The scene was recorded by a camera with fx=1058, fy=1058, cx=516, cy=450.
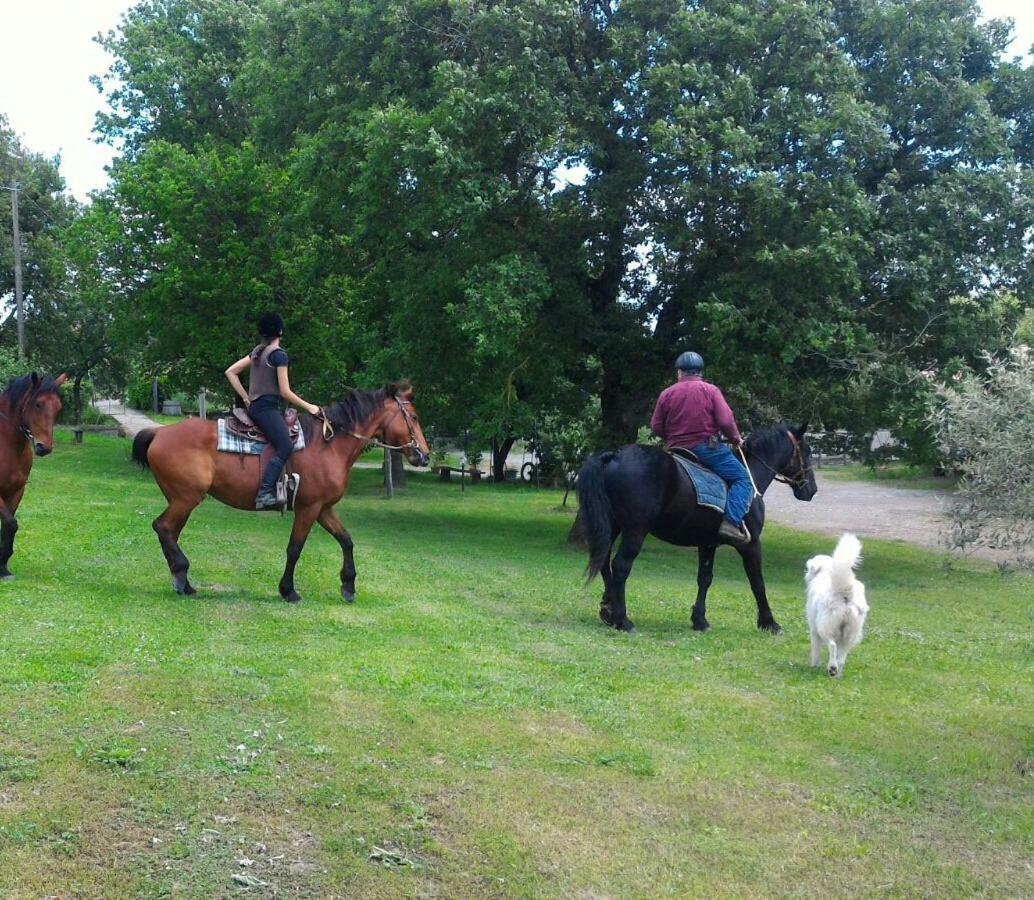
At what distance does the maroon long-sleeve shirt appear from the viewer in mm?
12016

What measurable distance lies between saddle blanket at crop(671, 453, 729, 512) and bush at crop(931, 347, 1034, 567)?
3.65m

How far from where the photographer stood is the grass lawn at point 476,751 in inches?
205

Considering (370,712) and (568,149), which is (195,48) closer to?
(568,149)

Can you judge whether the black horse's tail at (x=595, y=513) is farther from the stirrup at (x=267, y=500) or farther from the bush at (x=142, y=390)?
the bush at (x=142, y=390)

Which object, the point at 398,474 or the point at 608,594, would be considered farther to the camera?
the point at 398,474

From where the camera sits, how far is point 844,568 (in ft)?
31.4

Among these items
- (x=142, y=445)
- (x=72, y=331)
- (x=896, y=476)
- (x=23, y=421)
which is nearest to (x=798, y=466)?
(x=142, y=445)

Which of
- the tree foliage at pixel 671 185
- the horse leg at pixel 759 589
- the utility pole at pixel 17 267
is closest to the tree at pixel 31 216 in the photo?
the utility pole at pixel 17 267

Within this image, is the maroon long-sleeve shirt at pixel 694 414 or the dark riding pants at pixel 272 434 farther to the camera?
the maroon long-sleeve shirt at pixel 694 414

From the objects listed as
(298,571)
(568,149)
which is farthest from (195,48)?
(298,571)

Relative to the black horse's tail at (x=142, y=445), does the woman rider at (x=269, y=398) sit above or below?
above

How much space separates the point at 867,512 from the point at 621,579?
27.3 meters

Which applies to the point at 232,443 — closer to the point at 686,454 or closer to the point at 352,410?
the point at 352,410

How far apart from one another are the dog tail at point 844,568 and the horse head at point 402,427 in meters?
5.20
